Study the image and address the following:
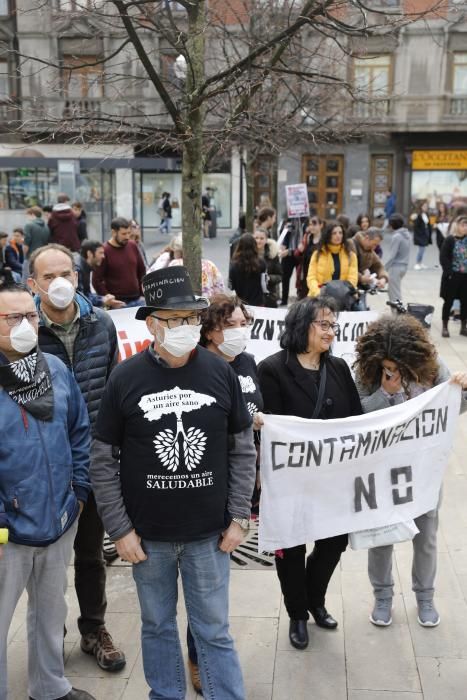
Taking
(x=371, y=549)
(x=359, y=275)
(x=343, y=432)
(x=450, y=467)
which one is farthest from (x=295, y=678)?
(x=359, y=275)

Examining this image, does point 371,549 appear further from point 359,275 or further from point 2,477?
point 359,275

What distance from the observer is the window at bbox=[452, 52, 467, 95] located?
109ft

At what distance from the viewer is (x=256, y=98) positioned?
11.2 metres

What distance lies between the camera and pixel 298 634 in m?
3.99

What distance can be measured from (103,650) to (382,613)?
1.50 metres

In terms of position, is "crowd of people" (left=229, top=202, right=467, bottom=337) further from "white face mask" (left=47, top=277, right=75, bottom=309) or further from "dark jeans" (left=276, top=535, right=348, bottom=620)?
"white face mask" (left=47, top=277, right=75, bottom=309)

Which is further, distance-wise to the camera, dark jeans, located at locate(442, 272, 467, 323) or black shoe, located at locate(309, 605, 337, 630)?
dark jeans, located at locate(442, 272, 467, 323)

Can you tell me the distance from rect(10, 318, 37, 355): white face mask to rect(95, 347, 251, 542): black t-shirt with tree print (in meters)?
0.40

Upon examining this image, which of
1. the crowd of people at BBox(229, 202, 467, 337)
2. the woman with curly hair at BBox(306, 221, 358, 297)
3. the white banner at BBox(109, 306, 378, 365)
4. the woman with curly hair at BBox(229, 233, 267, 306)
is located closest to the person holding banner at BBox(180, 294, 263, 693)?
the white banner at BBox(109, 306, 378, 365)

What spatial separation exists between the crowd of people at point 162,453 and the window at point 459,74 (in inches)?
1285

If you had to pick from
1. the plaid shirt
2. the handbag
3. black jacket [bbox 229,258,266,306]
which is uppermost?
the plaid shirt

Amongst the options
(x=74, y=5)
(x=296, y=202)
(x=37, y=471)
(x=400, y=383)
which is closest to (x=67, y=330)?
(x=37, y=471)

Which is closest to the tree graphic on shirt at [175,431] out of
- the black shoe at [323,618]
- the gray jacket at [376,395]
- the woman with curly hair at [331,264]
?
the gray jacket at [376,395]

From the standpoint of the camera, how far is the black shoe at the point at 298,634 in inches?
156
